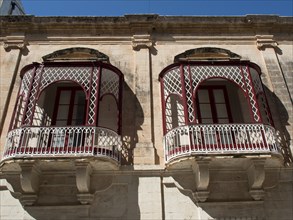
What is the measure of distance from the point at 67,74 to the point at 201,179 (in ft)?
16.7

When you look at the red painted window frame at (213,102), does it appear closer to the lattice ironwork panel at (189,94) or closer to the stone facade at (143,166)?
the lattice ironwork panel at (189,94)

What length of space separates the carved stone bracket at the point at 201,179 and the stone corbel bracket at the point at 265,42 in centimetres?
565

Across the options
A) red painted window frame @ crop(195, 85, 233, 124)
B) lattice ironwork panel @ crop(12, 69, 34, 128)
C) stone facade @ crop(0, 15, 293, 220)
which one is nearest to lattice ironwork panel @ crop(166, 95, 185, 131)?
stone facade @ crop(0, 15, 293, 220)

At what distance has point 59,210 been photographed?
8234 millimetres

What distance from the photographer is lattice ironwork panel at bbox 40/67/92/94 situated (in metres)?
9.60

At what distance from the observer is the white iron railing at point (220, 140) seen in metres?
8.20

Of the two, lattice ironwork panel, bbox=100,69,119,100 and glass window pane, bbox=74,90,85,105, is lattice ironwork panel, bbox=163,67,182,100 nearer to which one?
lattice ironwork panel, bbox=100,69,119,100

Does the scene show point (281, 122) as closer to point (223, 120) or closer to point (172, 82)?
point (223, 120)

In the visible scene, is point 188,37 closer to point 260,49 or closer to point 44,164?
point 260,49

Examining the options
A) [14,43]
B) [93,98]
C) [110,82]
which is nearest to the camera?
[93,98]

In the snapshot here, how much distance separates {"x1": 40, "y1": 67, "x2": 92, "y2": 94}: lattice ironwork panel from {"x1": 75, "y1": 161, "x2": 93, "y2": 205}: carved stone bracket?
105 inches

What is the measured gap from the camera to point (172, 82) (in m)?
9.94

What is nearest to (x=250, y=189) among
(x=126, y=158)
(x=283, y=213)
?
(x=283, y=213)

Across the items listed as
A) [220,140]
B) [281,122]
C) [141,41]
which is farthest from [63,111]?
[281,122]
